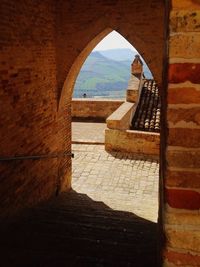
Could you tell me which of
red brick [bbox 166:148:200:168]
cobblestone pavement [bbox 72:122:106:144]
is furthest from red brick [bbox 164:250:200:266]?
cobblestone pavement [bbox 72:122:106:144]

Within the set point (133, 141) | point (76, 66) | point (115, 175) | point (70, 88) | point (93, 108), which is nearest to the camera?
point (76, 66)

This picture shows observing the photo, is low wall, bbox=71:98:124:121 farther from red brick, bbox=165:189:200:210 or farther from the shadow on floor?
red brick, bbox=165:189:200:210

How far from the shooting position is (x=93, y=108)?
16.9 metres

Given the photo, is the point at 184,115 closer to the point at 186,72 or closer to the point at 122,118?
the point at 186,72

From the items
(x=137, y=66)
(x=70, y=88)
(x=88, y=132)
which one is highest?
(x=137, y=66)

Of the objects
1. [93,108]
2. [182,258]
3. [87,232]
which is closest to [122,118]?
[93,108]

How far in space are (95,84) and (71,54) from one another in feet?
436

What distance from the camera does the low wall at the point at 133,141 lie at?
37.5 feet

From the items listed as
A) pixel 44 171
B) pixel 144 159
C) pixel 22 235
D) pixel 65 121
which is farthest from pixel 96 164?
pixel 22 235

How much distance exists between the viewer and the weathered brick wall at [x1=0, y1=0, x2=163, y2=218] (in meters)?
5.09

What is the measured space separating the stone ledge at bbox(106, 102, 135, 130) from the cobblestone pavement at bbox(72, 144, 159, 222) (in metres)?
1.02

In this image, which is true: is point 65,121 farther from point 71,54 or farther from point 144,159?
point 144,159

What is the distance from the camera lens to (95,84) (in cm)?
13888

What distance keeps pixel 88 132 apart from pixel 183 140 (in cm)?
1320
